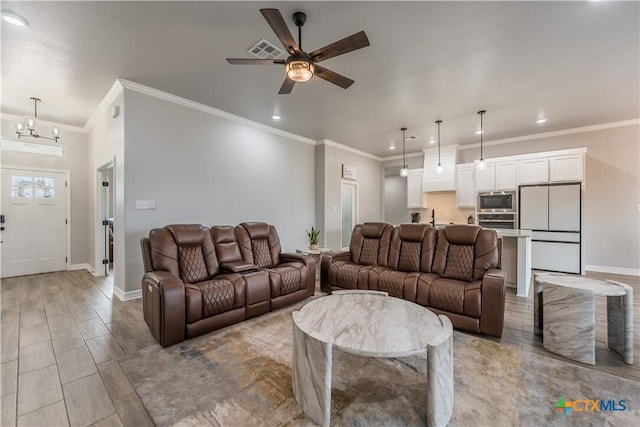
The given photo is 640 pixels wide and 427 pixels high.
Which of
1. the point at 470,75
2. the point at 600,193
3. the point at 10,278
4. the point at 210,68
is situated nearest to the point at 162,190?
the point at 210,68

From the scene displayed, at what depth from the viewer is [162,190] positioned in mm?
4008

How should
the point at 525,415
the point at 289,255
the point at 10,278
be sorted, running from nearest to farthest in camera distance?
the point at 525,415 < the point at 289,255 < the point at 10,278

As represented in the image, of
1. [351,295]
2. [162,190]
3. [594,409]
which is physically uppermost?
[162,190]

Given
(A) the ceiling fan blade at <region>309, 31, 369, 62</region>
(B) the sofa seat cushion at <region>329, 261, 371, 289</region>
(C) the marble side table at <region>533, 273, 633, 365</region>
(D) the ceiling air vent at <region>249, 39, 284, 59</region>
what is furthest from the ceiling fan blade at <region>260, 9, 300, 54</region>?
(C) the marble side table at <region>533, 273, 633, 365</region>

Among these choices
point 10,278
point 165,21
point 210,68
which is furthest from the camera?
point 10,278

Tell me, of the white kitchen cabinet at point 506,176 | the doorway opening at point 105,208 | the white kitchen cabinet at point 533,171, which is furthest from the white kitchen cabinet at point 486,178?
the doorway opening at point 105,208

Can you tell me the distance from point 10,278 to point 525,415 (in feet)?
24.4

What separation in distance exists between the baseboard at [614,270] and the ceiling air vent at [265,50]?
23.1ft

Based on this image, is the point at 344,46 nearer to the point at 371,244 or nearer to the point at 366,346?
→ the point at 366,346

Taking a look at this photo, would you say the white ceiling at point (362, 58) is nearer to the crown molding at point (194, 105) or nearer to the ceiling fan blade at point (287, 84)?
the crown molding at point (194, 105)

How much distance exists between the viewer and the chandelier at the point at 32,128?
4.30 metres

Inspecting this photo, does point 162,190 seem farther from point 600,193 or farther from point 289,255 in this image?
point 600,193

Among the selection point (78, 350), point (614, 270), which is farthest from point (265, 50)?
point (614, 270)

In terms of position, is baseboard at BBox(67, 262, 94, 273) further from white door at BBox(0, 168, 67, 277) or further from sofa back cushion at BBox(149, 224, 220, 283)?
sofa back cushion at BBox(149, 224, 220, 283)
